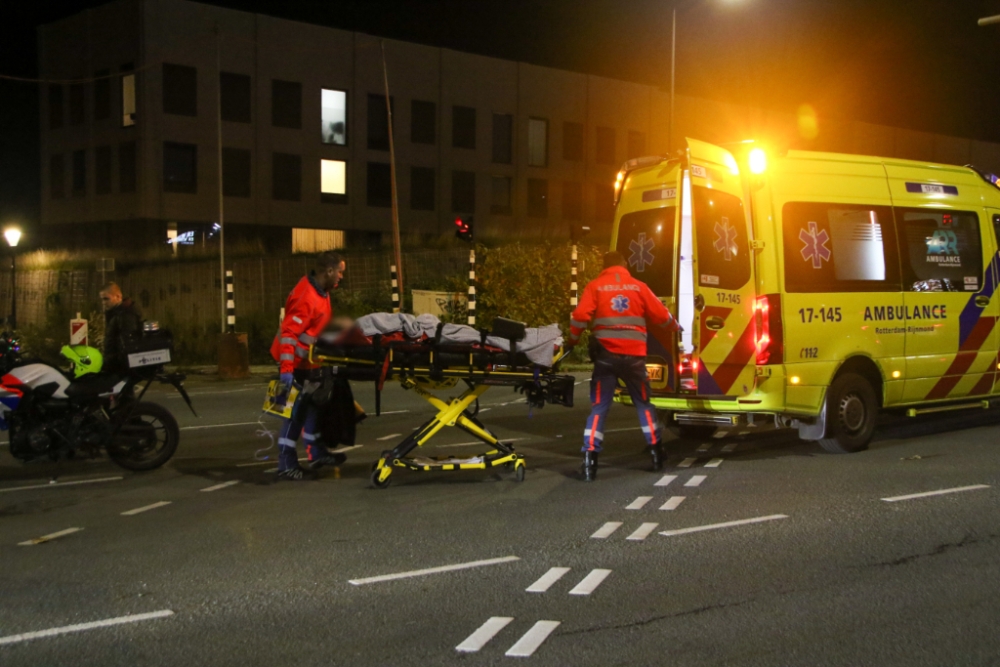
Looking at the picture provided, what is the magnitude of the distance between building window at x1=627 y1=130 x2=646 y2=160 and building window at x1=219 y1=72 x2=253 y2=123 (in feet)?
60.6

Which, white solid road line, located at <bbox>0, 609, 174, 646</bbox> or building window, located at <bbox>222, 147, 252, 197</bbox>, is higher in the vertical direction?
building window, located at <bbox>222, 147, 252, 197</bbox>

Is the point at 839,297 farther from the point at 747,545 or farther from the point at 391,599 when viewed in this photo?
the point at 391,599

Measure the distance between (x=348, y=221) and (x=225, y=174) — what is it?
18.0 feet

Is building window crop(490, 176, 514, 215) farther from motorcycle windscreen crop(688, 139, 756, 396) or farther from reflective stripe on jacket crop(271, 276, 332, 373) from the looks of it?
reflective stripe on jacket crop(271, 276, 332, 373)

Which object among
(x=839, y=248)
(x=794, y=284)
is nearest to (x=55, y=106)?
(x=839, y=248)

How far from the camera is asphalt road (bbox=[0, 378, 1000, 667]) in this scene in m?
4.48

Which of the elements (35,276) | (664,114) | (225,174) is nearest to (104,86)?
(225,174)

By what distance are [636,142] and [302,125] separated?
16.8 m

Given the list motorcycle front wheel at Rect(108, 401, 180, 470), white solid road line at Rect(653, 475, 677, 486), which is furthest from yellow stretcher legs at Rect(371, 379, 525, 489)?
motorcycle front wheel at Rect(108, 401, 180, 470)

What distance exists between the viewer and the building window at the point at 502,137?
150 feet

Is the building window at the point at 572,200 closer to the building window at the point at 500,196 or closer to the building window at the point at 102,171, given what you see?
the building window at the point at 500,196

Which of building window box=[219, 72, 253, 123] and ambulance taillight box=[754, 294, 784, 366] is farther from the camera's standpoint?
building window box=[219, 72, 253, 123]

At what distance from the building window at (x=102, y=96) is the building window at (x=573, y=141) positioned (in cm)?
1948

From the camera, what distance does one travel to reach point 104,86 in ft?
127
